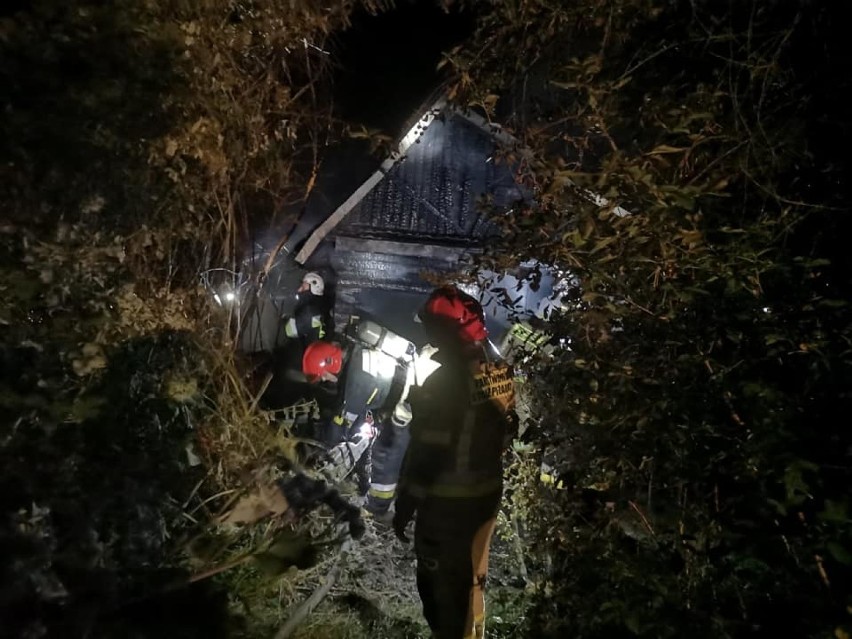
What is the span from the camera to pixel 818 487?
6.79ft

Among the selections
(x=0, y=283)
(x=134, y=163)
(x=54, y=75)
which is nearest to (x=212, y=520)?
(x=0, y=283)

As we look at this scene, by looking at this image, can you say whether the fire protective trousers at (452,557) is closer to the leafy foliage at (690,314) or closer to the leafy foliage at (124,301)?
the leafy foliage at (690,314)

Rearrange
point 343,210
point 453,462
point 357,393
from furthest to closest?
point 343,210
point 357,393
point 453,462

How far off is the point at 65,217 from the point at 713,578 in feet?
12.6

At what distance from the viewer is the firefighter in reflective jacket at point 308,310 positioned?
26.7 feet

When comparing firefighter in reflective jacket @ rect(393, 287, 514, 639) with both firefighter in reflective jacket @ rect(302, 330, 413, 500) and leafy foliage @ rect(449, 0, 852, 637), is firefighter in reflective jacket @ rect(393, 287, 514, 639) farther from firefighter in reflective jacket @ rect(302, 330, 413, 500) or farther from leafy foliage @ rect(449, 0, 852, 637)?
firefighter in reflective jacket @ rect(302, 330, 413, 500)

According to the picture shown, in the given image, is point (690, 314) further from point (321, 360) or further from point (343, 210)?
point (343, 210)

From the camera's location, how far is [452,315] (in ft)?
10.8

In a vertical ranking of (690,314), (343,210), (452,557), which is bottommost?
(452,557)

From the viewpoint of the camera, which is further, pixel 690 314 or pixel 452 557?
pixel 452 557

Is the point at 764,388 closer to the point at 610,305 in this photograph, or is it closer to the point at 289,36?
the point at 610,305

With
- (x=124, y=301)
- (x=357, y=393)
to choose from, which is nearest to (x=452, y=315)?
(x=124, y=301)

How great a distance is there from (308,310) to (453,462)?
5578 millimetres

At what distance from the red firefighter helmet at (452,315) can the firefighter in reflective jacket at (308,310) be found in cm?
483
